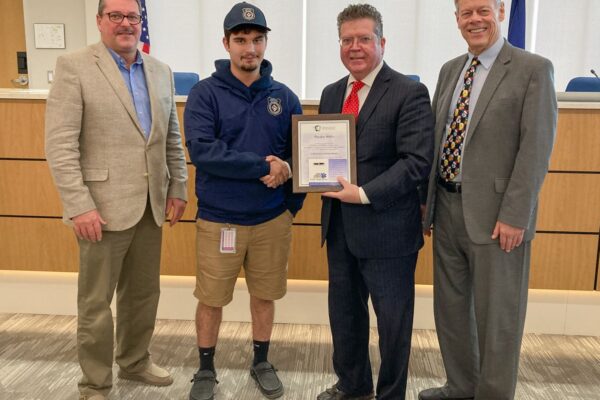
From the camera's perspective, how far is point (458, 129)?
6.52ft

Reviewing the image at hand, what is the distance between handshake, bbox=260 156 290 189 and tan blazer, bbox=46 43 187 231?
0.47 m

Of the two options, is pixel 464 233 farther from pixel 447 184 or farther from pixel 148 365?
pixel 148 365

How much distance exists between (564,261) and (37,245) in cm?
303

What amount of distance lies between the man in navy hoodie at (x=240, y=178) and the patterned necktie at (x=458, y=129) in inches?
25.4

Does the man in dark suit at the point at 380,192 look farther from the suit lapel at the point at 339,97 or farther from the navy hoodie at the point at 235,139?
the navy hoodie at the point at 235,139

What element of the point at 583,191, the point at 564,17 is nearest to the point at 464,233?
the point at 583,191

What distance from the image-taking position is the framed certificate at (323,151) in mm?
1973

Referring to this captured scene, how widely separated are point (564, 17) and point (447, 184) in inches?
195

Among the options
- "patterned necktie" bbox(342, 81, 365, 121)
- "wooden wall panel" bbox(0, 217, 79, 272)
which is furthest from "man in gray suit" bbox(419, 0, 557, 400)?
"wooden wall panel" bbox(0, 217, 79, 272)

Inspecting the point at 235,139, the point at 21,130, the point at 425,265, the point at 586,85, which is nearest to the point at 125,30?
the point at 235,139

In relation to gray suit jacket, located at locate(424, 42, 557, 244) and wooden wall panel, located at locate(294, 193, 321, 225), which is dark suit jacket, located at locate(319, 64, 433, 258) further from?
wooden wall panel, located at locate(294, 193, 321, 225)

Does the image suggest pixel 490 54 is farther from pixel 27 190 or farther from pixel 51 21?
pixel 51 21

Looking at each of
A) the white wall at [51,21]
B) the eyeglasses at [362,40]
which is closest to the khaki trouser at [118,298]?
the eyeglasses at [362,40]

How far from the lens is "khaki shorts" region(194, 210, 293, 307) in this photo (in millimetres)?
2252
